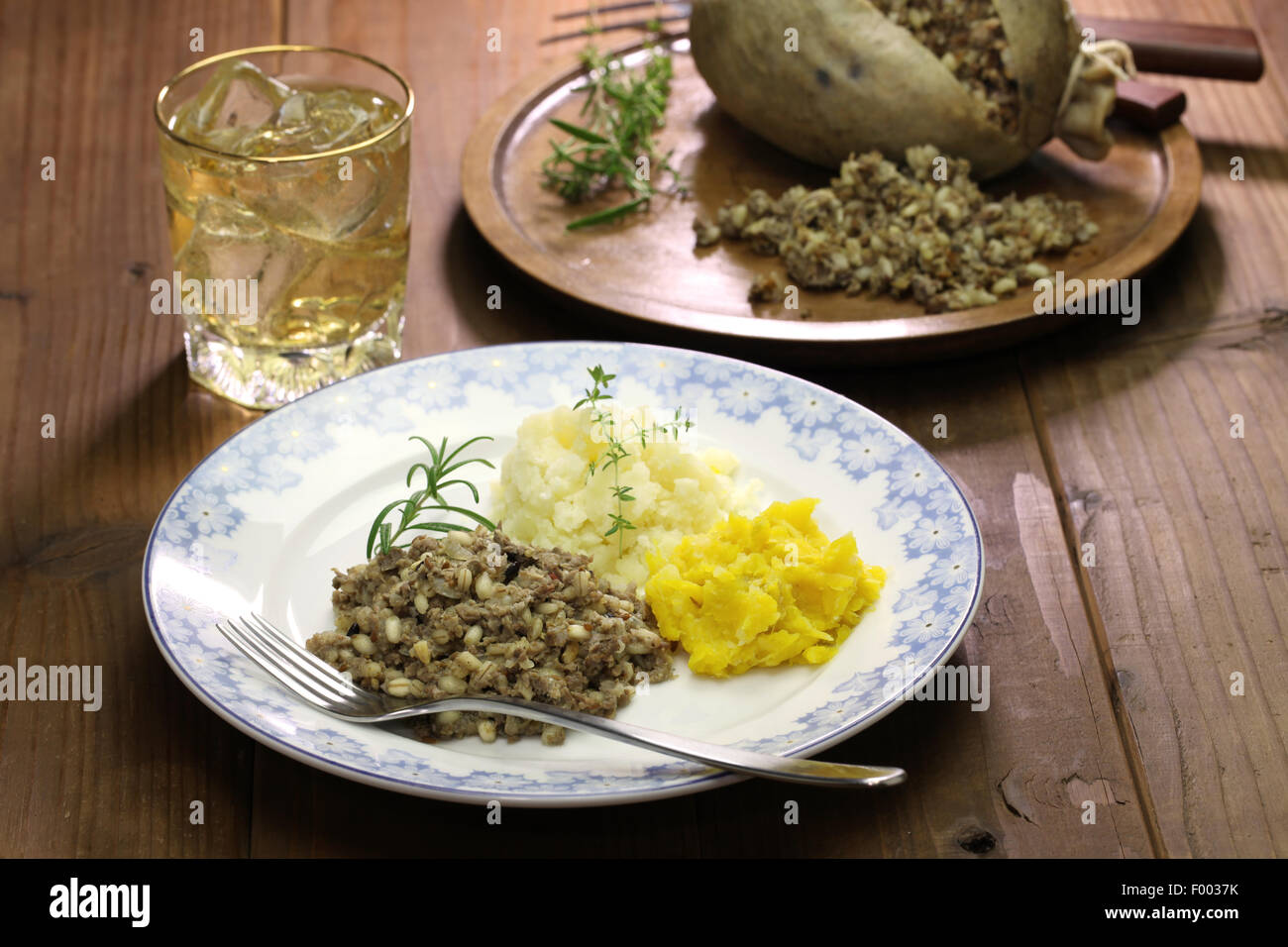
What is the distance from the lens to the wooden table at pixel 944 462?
121 cm

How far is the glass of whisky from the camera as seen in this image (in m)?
1.61

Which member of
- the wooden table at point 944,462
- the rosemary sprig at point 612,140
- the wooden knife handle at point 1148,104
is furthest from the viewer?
the wooden knife handle at point 1148,104

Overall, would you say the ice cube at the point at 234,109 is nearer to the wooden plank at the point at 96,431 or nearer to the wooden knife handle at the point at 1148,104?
the wooden plank at the point at 96,431

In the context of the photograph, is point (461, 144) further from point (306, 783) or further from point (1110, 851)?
point (1110, 851)

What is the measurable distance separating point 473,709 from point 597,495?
329 mm

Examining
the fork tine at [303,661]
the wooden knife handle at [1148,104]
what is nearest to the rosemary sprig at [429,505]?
the fork tine at [303,661]

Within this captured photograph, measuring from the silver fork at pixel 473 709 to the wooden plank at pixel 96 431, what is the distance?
0.10 m

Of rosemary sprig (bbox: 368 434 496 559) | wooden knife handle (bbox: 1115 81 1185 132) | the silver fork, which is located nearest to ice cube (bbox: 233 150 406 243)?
rosemary sprig (bbox: 368 434 496 559)

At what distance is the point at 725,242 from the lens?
2064 millimetres

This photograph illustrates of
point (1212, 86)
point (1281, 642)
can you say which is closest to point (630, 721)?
point (1281, 642)

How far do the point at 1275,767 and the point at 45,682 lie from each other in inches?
49.7

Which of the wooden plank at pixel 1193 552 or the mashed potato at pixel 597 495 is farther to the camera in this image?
the mashed potato at pixel 597 495

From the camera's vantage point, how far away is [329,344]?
5.70ft

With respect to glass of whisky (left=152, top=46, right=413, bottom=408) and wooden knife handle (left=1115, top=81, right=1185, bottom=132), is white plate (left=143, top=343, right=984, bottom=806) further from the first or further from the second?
wooden knife handle (left=1115, top=81, right=1185, bottom=132)
